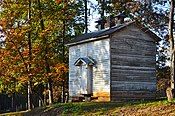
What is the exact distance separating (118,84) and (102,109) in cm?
754

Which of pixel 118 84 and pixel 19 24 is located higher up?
pixel 19 24

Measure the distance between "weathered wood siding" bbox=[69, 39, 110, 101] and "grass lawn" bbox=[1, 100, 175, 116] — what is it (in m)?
4.84

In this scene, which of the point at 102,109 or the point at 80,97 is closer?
the point at 102,109

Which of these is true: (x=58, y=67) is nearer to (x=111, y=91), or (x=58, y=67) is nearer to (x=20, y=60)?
(x=20, y=60)

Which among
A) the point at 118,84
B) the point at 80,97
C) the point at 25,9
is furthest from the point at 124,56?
the point at 25,9

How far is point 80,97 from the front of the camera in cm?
3291

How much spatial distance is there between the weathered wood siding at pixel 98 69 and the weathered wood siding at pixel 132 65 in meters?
0.48

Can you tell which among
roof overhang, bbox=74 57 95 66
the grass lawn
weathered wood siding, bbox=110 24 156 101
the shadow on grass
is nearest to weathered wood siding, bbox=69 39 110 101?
roof overhang, bbox=74 57 95 66

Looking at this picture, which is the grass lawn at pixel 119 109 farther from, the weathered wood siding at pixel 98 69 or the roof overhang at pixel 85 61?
the roof overhang at pixel 85 61

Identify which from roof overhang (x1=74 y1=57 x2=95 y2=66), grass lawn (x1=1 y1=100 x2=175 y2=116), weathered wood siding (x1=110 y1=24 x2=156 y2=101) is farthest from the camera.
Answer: roof overhang (x1=74 y1=57 x2=95 y2=66)

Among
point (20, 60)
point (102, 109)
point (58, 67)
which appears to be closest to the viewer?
point (102, 109)

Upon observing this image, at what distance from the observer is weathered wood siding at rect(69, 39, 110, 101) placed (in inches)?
1196

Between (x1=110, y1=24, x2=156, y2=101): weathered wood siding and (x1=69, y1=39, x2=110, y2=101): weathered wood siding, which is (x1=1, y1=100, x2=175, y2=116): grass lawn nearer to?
(x1=69, y1=39, x2=110, y2=101): weathered wood siding

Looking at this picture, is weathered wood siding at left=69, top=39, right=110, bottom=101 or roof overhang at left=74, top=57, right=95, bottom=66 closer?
weathered wood siding at left=69, top=39, right=110, bottom=101
